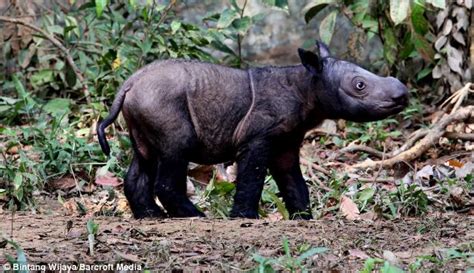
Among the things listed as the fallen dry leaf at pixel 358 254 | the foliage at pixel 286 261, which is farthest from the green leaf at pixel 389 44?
the foliage at pixel 286 261

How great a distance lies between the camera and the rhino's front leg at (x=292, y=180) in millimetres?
7469

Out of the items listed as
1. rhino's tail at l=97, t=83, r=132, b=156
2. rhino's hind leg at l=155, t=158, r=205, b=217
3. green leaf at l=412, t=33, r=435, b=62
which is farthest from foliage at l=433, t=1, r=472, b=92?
rhino's tail at l=97, t=83, r=132, b=156

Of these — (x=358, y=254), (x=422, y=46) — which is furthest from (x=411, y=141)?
(x=358, y=254)

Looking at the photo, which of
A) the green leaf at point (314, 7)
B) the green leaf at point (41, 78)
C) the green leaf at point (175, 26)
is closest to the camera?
the green leaf at point (175, 26)

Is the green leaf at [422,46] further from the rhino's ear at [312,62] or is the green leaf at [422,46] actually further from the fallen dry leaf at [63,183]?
the fallen dry leaf at [63,183]

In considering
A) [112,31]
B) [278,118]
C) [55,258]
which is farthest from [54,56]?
[55,258]

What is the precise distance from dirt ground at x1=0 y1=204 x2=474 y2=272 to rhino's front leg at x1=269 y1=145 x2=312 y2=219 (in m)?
0.66

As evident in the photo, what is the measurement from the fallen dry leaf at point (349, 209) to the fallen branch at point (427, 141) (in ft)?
4.71

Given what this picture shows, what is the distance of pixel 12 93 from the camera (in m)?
11.5

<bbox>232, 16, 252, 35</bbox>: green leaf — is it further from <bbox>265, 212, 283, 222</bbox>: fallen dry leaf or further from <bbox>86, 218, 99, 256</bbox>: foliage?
<bbox>86, 218, 99, 256</bbox>: foliage

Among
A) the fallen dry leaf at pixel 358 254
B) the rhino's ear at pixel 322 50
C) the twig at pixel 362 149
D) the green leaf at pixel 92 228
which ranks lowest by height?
the twig at pixel 362 149

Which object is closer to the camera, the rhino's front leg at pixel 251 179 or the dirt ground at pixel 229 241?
the dirt ground at pixel 229 241

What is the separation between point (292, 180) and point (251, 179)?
0.47 metres

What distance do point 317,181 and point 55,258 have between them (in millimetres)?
3765
